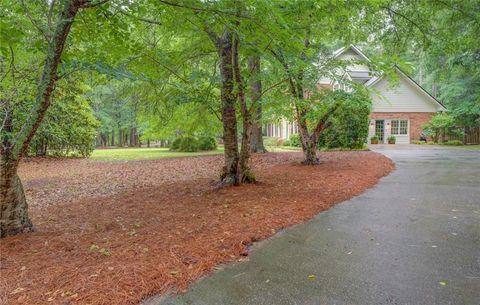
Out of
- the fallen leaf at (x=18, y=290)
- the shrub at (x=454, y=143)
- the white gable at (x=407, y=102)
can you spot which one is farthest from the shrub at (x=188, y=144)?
the fallen leaf at (x=18, y=290)

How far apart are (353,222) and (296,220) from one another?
856mm

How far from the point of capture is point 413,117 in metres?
27.0

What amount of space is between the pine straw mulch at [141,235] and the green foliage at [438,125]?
19938mm

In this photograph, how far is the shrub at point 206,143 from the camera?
22312 mm

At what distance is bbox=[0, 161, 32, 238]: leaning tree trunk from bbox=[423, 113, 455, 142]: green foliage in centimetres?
2678

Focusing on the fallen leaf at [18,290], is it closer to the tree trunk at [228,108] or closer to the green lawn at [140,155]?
the tree trunk at [228,108]

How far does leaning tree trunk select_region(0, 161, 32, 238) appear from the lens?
404 cm

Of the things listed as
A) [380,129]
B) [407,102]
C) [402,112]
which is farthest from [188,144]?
[407,102]

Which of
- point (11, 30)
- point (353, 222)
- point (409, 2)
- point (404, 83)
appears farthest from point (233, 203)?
point (404, 83)

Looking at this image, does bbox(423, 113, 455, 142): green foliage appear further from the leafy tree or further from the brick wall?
the leafy tree

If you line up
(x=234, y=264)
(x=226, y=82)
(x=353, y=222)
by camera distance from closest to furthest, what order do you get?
(x=234, y=264) → (x=353, y=222) → (x=226, y=82)

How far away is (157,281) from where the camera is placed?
2996 mm

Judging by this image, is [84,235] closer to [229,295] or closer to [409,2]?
[229,295]

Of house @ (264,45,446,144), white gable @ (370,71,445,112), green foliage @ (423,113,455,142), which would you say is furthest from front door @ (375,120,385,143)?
green foliage @ (423,113,455,142)
